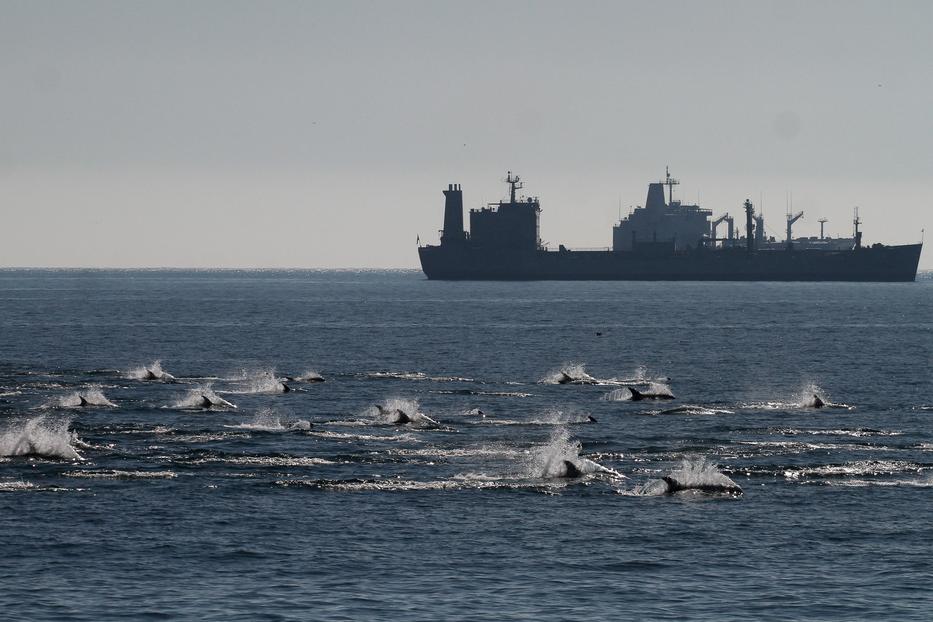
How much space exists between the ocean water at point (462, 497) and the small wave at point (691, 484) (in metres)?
0.08

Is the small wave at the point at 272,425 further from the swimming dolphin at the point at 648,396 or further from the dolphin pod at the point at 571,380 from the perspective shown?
the dolphin pod at the point at 571,380

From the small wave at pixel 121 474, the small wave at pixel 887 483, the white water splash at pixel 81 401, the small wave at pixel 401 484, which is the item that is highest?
the white water splash at pixel 81 401

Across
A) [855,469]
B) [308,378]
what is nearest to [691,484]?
[855,469]

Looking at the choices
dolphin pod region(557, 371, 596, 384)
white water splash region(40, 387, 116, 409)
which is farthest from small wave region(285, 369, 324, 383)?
white water splash region(40, 387, 116, 409)

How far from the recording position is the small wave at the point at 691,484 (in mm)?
38031

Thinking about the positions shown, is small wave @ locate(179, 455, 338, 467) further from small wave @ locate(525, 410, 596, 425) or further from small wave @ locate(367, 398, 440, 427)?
small wave @ locate(525, 410, 596, 425)

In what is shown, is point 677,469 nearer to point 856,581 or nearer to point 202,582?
point 856,581

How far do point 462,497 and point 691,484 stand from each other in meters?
6.43

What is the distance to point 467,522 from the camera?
33.7 meters

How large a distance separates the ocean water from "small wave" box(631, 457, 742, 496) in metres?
0.08

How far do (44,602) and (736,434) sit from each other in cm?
3078

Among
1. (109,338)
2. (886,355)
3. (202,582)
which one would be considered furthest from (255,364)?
(202,582)

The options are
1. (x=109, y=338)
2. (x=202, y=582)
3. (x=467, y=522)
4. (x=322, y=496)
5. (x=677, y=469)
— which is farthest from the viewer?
(x=109, y=338)

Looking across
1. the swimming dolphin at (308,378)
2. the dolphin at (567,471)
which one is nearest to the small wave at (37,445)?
the dolphin at (567,471)
